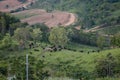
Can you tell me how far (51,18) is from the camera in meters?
137

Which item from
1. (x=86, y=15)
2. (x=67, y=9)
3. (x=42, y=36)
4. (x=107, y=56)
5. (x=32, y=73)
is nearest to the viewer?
(x=32, y=73)

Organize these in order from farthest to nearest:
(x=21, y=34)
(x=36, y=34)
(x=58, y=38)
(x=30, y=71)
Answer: (x=36, y=34)
(x=21, y=34)
(x=58, y=38)
(x=30, y=71)

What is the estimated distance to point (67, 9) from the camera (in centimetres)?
15525

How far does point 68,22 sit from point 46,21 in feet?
27.8

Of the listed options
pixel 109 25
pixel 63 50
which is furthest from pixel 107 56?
pixel 109 25

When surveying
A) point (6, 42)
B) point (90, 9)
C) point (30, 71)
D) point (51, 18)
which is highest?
point (30, 71)

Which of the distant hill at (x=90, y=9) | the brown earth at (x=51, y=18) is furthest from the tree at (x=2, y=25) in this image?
the distant hill at (x=90, y=9)

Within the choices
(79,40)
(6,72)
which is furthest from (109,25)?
(6,72)

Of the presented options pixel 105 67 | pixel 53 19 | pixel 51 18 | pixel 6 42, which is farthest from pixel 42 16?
pixel 105 67

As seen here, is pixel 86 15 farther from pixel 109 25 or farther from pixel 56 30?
pixel 56 30

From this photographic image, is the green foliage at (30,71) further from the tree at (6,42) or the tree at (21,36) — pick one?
the tree at (21,36)

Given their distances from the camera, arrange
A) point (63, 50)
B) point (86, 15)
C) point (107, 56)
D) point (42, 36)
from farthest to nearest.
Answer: point (86, 15) → point (42, 36) → point (63, 50) → point (107, 56)

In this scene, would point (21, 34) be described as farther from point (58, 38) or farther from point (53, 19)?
point (53, 19)

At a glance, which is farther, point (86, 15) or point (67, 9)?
point (67, 9)
